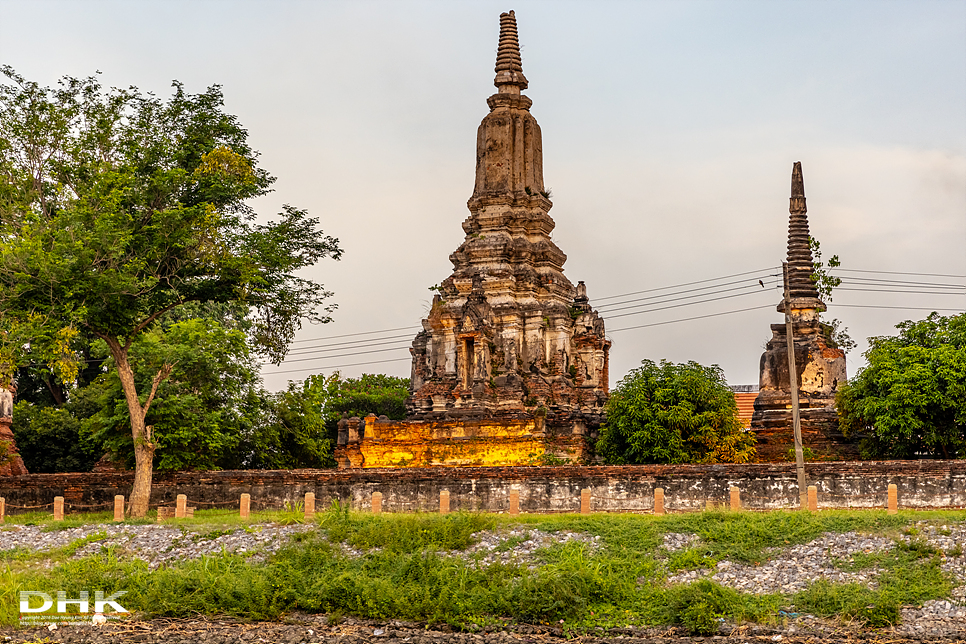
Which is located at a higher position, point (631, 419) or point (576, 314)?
point (576, 314)

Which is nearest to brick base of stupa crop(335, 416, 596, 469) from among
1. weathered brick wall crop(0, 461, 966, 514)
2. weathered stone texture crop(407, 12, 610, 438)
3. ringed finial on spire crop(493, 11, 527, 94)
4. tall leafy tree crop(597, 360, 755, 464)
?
weathered stone texture crop(407, 12, 610, 438)

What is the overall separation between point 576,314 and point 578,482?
12246 millimetres

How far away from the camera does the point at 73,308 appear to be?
2855 centimetres

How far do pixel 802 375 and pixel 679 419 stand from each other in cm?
634

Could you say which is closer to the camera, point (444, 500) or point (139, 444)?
point (444, 500)

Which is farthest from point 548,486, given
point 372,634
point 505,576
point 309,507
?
point 372,634

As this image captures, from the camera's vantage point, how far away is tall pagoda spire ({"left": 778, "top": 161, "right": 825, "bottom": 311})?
3816 cm

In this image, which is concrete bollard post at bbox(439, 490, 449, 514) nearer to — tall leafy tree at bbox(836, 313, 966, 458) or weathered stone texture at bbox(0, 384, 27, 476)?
tall leafy tree at bbox(836, 313, 966, 458)

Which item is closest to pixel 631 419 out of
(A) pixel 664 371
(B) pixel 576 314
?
(A) pixel 664 371

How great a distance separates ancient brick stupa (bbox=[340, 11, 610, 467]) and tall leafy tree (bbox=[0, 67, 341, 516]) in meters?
5.10

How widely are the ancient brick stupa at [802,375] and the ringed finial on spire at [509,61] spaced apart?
32.9ft

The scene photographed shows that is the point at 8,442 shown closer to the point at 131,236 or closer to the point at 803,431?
the point at 131,236

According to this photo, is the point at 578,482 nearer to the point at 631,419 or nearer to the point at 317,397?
the point at 631,419

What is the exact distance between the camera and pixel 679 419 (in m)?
32.1
